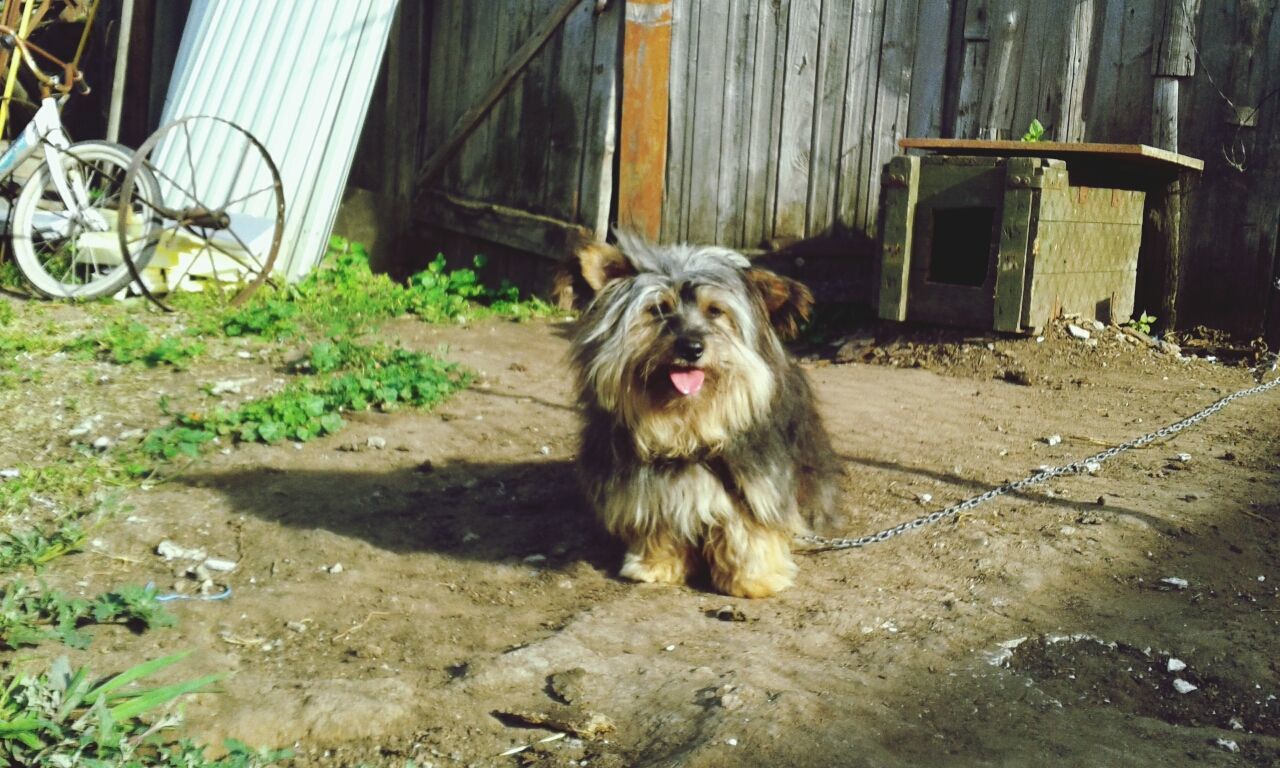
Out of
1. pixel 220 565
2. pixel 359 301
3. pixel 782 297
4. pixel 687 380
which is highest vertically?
pixel 782 297

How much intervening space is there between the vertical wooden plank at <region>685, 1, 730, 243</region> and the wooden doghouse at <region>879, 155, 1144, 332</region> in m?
1.47

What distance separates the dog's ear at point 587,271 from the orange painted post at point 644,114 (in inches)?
162

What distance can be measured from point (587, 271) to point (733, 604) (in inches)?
48.2

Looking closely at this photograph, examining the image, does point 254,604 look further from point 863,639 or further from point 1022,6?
point 1022,6

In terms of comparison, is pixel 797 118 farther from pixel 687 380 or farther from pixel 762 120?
pixel 687 380

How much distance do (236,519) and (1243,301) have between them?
5890mm

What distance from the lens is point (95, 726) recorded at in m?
2.91

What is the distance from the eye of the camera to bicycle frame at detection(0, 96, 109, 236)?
292 inches

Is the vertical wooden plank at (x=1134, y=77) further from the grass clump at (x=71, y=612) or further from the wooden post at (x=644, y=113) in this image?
the grass clump at (x=71, y=612)

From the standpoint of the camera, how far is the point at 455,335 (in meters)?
7.75

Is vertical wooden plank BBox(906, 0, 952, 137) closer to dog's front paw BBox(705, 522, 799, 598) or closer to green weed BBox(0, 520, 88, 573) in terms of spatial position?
dog's front paw BBox(705, 522, 799, 598)

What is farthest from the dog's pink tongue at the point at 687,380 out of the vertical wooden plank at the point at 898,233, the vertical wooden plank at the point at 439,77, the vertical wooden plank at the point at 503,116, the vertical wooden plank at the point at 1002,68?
the vertical wooden plank at the point at 439,77

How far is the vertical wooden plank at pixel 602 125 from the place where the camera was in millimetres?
8227

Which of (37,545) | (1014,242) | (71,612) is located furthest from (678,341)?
(1014,242)
